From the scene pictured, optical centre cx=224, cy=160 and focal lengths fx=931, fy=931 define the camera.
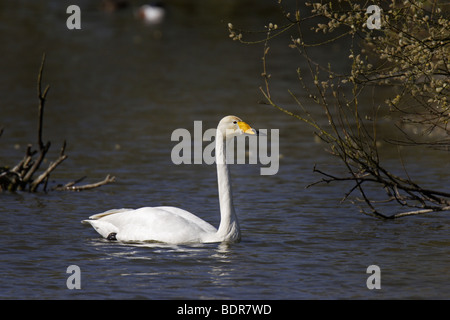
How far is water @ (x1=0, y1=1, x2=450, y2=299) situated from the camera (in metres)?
11.3

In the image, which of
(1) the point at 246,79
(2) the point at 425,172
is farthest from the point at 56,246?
(1) the point at 246,79

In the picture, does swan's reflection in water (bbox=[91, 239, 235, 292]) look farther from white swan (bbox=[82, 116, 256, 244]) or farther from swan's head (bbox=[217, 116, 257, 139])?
swan's head (bbox=[217, 116, 257, 139])

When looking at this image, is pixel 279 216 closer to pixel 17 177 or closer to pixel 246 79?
pixel 17 177

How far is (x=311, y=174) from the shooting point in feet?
63.0

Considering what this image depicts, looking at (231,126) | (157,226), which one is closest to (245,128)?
(231,126)

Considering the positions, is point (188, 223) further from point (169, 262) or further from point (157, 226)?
point (169, 262)

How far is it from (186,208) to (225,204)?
3183 millimetres

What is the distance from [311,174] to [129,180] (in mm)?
3734

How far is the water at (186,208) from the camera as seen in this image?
37.1 feet
